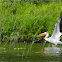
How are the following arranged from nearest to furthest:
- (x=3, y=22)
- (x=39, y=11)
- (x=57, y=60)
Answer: (x=57, y=60) < (x=3, y=22) < (x=39, y=11)

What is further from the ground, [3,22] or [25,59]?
[3,22]

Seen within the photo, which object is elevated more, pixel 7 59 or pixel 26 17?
pixel 26 17

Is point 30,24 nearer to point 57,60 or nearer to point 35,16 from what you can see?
point 35,16

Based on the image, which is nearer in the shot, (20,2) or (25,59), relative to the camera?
(25,59)

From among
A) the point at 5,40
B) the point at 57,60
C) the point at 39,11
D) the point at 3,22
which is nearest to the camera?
the point at 57,60

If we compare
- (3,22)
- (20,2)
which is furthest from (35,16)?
(20,2)

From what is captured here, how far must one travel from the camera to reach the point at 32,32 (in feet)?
72.3

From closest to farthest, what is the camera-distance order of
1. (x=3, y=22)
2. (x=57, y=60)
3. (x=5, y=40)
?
(x=57, y=60) < (x=5, y=40) < (x=3, y=22)

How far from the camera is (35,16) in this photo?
2325 centimetres

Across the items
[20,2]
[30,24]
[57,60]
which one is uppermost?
[20,2]

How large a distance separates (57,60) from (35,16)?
474 inches

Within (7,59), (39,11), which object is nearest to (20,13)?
(39,11)

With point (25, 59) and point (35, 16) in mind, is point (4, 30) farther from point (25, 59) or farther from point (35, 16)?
point (25, 59)

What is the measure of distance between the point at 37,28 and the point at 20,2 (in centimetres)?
830
